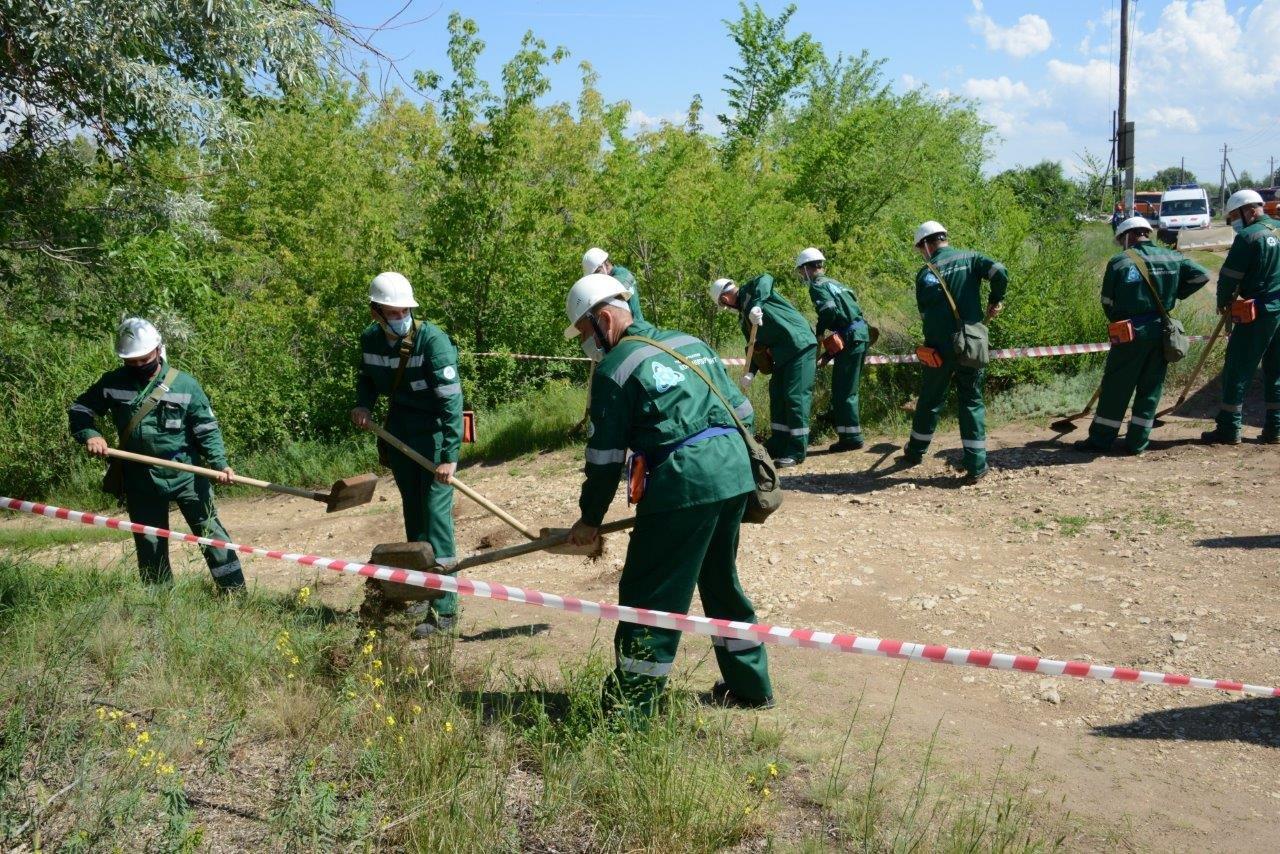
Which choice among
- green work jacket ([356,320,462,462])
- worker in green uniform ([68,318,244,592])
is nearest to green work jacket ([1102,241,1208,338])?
green work jacket ([356,320,462,462])

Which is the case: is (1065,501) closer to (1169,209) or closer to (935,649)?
(935,649)

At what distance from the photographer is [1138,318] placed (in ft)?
28.1

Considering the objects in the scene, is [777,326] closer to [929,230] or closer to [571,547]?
[929,230]

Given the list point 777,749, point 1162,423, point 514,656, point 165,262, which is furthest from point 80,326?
point 1162,423

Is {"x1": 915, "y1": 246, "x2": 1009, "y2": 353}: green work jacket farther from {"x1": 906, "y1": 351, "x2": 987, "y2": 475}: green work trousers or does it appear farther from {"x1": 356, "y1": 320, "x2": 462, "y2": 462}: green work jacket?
{"x1": 356, "y1": 320, "x2": 462, "y2": 462}: green work jacket

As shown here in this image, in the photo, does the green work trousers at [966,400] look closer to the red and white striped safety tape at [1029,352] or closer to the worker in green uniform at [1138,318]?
the worker in green uniform at [1138,318]

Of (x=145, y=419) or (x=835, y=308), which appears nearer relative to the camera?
(x=145, y=419)

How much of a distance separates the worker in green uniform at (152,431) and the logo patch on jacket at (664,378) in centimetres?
331

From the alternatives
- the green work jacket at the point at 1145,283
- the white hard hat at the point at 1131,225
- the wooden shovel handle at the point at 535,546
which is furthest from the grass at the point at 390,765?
the white hard hat at the point at 1131,225

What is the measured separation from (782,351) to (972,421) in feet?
5.69

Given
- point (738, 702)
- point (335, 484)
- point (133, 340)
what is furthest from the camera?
point (335, 484)

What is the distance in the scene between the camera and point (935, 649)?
398 cm

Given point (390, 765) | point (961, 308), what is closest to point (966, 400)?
point (961, 308)

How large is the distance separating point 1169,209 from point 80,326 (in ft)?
126
